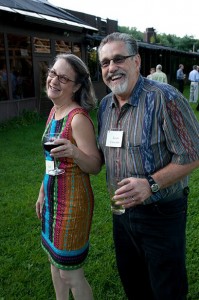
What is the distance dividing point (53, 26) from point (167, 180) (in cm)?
1222

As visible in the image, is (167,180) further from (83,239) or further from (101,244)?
(101,244)

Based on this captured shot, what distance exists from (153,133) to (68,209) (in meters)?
0.76

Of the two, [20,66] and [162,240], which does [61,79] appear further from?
[20,66]

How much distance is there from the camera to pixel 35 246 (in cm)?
373

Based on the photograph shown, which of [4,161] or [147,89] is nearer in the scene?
[147,89]

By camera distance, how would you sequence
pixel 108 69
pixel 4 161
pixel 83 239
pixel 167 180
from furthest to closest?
pixel 4 161, pixel 83 239, pixel 108 69, pixel 167 180

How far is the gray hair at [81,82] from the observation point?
2.21 m

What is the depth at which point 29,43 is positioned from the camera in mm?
12719

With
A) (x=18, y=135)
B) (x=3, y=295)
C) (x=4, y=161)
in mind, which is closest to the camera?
(x=3, y=295)

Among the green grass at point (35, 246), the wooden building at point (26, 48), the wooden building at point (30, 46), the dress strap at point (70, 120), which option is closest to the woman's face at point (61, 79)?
the dress strap at point (70, 120)

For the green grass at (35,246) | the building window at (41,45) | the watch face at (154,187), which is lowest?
the green grass at (35,246)

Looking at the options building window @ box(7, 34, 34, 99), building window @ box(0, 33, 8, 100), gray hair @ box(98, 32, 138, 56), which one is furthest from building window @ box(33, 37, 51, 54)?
gray hair @ box(98, 32, 138, 56)

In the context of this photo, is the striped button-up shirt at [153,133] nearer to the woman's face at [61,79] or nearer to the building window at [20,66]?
the woman's face at [61,79]

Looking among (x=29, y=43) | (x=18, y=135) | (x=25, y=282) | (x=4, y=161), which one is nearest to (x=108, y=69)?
(x=25, y=282)
